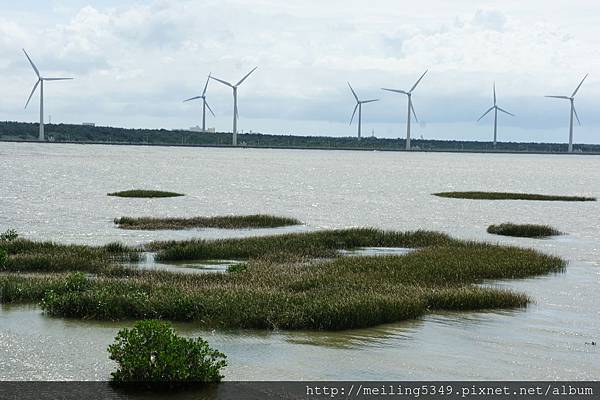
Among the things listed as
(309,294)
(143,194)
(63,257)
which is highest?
(309,294)

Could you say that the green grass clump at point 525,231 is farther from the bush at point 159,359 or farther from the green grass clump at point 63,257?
the bush at point 159,359

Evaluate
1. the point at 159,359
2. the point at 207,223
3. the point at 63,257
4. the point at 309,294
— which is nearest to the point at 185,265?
the point at 63,257

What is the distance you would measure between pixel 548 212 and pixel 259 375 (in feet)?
210

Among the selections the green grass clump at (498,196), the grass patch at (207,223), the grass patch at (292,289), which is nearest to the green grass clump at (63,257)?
the grass patch at (292,289)

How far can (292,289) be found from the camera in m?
27.1

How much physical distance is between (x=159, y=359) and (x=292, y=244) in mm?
22409

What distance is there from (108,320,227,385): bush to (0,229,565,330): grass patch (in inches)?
206

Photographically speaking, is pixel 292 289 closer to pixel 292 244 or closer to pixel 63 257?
A: pixel 63 257

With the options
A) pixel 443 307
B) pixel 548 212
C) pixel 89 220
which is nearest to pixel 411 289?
pixel 443 307

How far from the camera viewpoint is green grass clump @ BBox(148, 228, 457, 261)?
36688mm

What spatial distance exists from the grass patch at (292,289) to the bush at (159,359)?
17.1 feet

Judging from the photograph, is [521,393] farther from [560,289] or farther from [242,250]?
[242,250]

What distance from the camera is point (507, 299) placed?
27.5 metres

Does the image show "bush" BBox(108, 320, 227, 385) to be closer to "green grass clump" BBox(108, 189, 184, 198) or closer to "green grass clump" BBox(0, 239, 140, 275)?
"green grass clump" BBox(0, 239, 140, 275)
